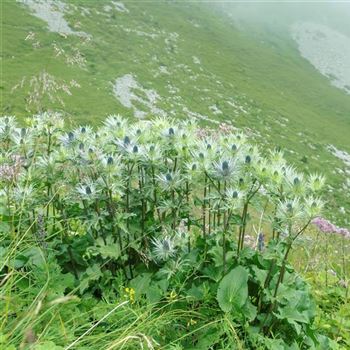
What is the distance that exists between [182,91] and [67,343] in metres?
49.6

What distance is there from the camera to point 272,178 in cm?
445

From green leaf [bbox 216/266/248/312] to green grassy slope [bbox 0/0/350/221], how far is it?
2317 centimetres

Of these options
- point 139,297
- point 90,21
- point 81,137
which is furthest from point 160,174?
point 90,21

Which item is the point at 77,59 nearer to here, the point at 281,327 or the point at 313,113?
the point at 281,327

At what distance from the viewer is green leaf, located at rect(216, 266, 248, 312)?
4410mm

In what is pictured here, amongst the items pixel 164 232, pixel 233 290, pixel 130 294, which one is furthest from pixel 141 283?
pixel 233 290

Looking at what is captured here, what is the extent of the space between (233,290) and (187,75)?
186 ft

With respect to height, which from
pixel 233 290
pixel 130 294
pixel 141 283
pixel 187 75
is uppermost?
pixel 233 290

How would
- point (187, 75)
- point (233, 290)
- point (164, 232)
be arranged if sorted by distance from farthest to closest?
Result: 1. point (187, 75)
2. point (164, 232)
3. point (233, 290)

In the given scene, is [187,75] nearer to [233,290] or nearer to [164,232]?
[164,232]

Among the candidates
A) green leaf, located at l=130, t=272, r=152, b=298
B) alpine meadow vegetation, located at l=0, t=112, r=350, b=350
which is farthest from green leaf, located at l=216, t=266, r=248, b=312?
green leaf, located at l=130, t=272, r=152, b=298

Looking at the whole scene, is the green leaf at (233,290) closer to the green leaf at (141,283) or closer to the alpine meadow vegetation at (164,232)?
the alpine meadow vegetation at (164,232)

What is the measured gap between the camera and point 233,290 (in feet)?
14.7

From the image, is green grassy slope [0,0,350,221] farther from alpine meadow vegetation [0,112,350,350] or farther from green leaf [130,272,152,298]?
green leaf [130,272,152,298]
